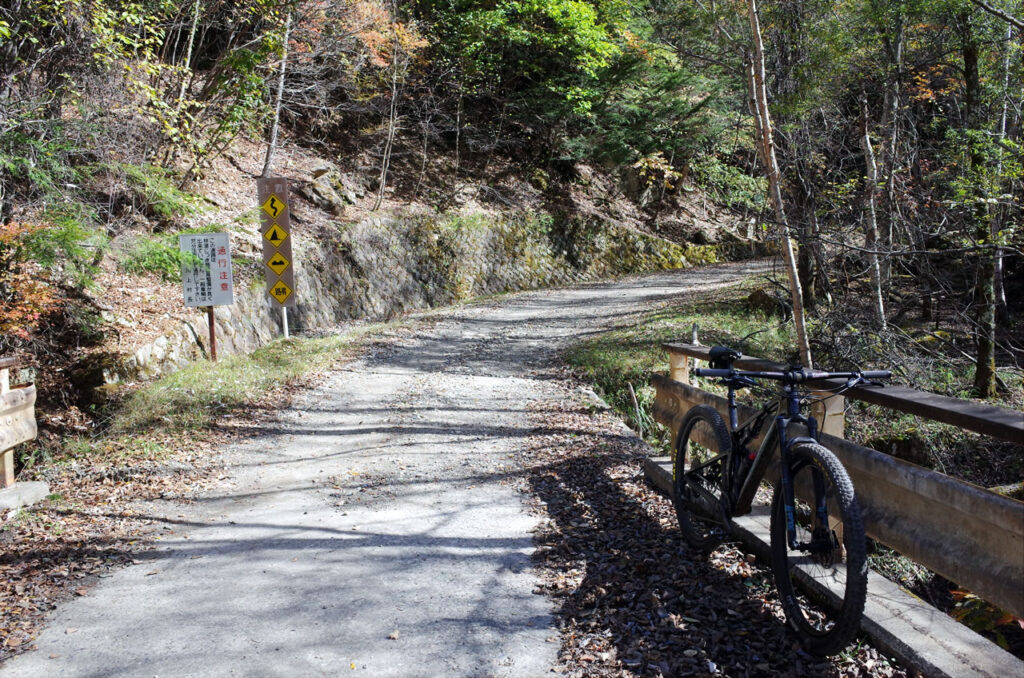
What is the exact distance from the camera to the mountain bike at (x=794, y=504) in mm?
2762

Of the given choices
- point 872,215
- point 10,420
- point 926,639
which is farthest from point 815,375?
point 872,215

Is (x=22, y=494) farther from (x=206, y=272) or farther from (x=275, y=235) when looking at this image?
(x=275, y=235)

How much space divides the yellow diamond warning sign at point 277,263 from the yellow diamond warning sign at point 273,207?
2.16ft

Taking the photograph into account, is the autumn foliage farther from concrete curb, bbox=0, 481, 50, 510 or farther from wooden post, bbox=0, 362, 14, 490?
concrete curb, bbox=0, 481, 50, 510

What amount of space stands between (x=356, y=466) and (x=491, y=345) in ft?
22.7

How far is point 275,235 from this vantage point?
12141mm

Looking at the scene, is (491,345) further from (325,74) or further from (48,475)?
(325,74)

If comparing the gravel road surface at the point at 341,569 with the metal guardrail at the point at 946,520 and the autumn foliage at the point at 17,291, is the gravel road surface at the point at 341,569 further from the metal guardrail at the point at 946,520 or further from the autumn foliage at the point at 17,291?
the autumn foliage at the point at 17,291

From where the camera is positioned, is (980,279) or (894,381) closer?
(894,381)

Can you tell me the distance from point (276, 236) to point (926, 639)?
37.6ft

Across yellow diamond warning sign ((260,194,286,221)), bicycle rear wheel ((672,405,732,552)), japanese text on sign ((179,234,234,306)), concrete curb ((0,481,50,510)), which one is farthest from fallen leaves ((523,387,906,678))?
yellow diamond warning sign ((260,194,286,221))

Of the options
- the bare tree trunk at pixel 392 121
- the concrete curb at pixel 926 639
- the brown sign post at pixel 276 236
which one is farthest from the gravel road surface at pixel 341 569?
the bare tree trunk at pixel 392 121

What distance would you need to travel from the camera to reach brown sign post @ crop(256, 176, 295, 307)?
11977 mm

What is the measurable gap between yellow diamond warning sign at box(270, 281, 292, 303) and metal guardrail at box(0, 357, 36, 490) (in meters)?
5.79
